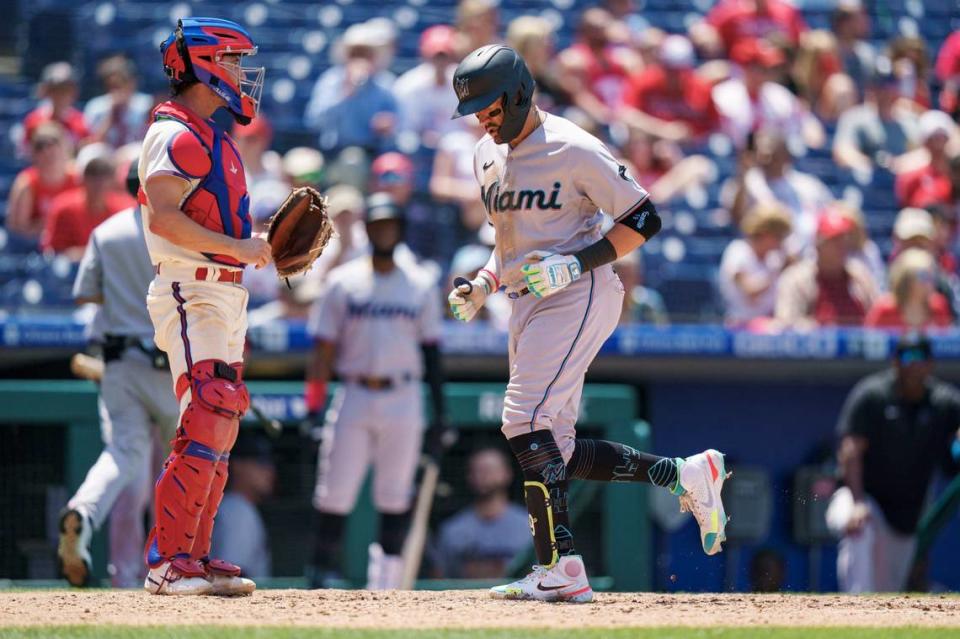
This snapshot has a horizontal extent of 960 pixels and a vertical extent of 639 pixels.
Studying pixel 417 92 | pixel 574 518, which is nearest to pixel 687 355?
pixel 574 518

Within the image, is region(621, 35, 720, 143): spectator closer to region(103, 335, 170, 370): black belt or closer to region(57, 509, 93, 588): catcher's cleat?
region(103, 335, 170, 370): black belt

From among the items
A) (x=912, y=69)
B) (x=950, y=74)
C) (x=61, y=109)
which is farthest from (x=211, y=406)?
(x=950, y=74)

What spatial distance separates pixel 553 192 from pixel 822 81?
26.8 ft

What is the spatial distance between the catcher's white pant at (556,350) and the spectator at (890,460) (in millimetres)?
3743

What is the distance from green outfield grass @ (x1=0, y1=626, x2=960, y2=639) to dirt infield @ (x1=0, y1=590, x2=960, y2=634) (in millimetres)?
121

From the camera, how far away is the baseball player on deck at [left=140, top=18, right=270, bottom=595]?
212 inches

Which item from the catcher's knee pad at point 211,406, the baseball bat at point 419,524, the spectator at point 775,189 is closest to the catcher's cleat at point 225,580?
the catcher's knee pad at point 211,406

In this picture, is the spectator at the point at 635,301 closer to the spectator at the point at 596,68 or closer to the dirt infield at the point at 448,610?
the spectator at the point at 596,68

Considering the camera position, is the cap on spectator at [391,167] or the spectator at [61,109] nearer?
the cap on spectator at [391,167]

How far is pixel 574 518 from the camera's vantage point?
8.81 meters

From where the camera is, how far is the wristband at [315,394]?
8.59m

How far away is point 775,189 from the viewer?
11.5m

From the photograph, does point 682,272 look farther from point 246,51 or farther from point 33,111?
point 246,51

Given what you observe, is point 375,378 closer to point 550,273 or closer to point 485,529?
point 485,529
